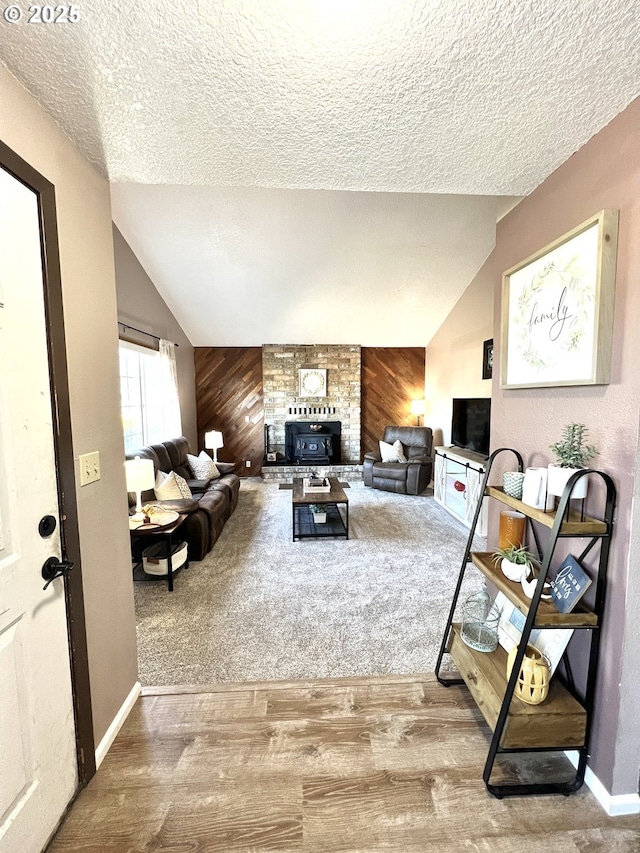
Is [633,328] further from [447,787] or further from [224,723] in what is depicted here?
[224,723]

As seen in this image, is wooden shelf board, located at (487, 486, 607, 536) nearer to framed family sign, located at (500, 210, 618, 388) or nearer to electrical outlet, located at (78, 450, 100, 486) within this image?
framed family sign, located at (500, 210, 618, 388)

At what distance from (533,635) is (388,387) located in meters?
5.66

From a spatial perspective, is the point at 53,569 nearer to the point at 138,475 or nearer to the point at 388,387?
the point at 138,475

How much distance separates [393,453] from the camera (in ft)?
19.0

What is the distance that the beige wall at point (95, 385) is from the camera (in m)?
1.21

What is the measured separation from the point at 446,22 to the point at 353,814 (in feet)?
7.77

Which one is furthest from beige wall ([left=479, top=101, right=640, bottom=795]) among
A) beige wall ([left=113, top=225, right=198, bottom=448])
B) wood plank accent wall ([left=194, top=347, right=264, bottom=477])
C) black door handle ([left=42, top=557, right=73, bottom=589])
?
wood plank accent wall ([left=194, top=347, right=264, bottom=477])

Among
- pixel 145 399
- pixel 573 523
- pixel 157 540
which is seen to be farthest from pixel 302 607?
pixel 145 399

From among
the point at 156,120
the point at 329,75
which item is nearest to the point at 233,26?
the point at 329,75

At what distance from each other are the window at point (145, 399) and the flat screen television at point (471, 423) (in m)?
4.19

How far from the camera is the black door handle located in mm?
1123

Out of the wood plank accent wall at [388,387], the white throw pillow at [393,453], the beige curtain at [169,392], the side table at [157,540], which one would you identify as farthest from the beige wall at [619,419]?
the wood plank accent wall at [388,387]

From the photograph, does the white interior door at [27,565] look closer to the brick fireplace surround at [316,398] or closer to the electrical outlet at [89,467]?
the electrical outlet at [89,467]

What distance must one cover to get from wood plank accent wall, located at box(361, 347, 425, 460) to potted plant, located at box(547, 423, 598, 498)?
5.60 m
